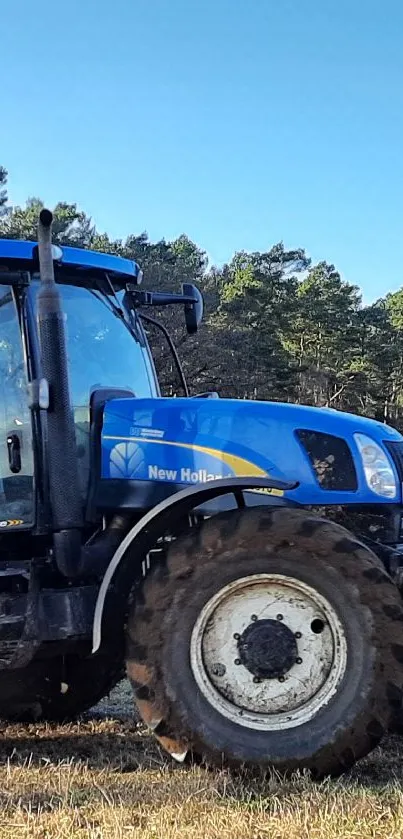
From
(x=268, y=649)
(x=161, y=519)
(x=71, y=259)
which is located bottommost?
(x=268, y=649)

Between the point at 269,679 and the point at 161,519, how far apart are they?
2.85 feet

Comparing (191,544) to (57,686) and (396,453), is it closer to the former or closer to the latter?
(396,453)

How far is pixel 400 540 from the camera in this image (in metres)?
4.26

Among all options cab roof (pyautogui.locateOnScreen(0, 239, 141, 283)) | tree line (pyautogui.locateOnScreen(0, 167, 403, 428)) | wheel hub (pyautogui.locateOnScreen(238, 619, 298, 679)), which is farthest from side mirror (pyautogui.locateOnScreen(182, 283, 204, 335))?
tree line (pyautogui.locateOnScreen(0, 167, 403, 428))

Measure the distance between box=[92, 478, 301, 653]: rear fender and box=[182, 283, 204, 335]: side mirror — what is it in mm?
1537

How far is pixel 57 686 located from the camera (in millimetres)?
4992

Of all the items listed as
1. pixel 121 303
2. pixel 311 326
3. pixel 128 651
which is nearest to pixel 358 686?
pixel 128 651

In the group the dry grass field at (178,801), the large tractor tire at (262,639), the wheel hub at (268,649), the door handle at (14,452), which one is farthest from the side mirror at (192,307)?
the dry grass field at (178,801)

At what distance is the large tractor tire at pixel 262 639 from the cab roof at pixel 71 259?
1.70 metres

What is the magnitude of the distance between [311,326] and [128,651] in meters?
45.4

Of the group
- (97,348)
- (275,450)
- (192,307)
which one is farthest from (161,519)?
(192,307)

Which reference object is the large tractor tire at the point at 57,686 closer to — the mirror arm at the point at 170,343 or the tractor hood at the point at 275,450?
the tractor hood at the point at 275,450

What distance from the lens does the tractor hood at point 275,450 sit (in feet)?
13.4

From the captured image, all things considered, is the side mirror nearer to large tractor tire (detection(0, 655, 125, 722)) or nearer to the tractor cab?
the tractor cab
